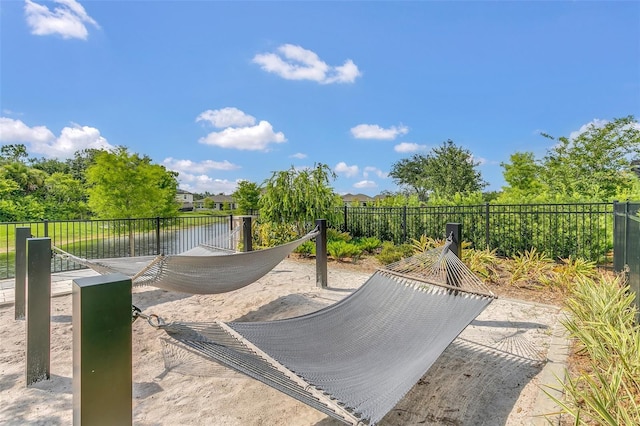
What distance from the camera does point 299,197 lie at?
750 cm

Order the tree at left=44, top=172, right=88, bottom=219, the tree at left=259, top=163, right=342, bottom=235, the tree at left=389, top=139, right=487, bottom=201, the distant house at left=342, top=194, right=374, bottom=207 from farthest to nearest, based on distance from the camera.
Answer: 1. the tree at left=44, top=172, right=88, bottom=219
2. the tree at left=389, top=139, right=487, bottom=201
3. the distant house at left=342, top=194, right=374, bottom=207
4. the tree at left=259, top=163, right=342, bottom=235

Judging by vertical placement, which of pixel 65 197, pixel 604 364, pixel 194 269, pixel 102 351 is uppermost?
pixel 65 197

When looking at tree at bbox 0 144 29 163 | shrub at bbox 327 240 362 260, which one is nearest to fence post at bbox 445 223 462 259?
shrub at bbox 327 240 362 260

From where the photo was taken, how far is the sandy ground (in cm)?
188

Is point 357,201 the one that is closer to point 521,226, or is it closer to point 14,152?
point 521,226

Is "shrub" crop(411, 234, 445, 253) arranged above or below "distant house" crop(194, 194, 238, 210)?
below

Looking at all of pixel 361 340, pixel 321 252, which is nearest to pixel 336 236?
pixel 321 252

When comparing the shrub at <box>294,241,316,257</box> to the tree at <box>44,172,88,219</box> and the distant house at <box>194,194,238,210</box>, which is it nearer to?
the tree at <box>44,172,88,219</box>

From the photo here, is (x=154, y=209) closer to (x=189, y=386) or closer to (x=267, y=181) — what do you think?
(x=267, y=181)

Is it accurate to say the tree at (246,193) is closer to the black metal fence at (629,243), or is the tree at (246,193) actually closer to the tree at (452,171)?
the tree at (452,171)

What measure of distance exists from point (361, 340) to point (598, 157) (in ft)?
42.4

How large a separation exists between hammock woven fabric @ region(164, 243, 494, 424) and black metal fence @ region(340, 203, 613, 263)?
13.4ft

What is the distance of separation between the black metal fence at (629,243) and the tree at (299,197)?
517cm

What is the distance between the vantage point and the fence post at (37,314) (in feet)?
7.44
